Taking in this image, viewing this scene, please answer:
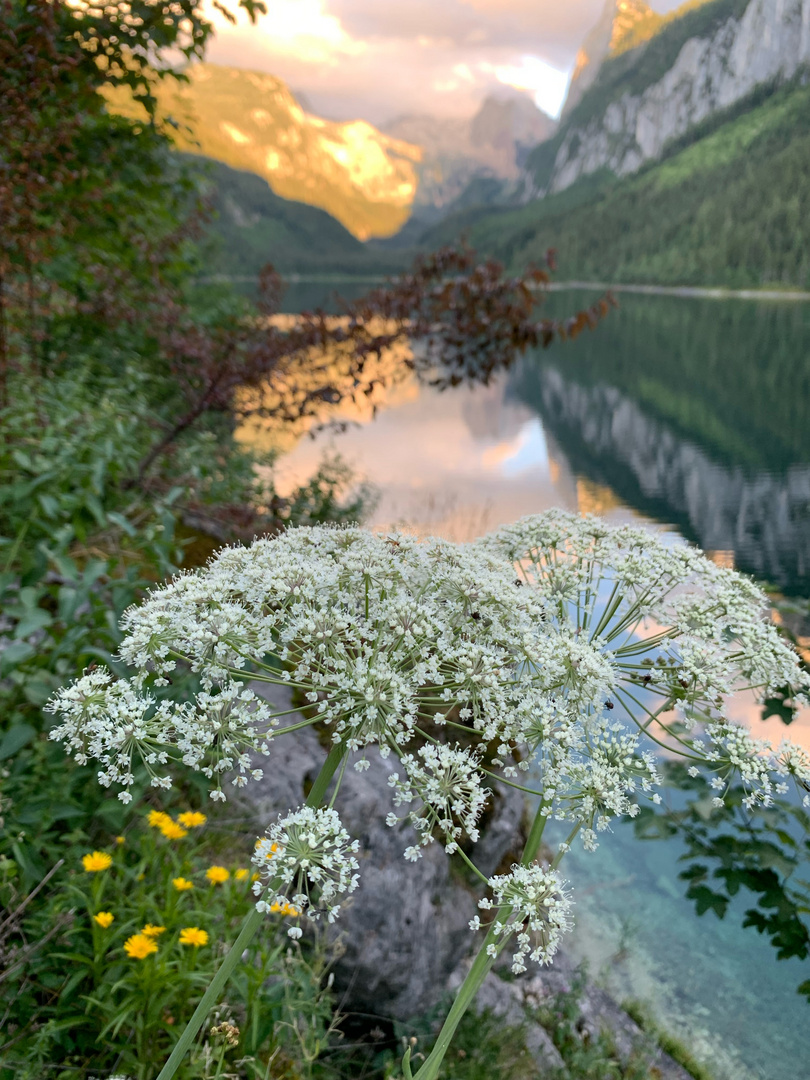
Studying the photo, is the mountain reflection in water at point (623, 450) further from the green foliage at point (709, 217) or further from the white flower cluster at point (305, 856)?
the green foliage at point (709, 217)

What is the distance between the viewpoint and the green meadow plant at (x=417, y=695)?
1.33 m

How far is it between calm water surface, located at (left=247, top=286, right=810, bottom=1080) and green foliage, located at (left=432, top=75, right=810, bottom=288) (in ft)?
137

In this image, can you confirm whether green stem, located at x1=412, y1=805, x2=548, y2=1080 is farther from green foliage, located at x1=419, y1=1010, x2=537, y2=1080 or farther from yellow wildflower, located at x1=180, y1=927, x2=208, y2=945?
green foliage, located at x1=419, y1=1010, x2=537, y2=1080

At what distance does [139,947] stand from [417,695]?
1.99 meters

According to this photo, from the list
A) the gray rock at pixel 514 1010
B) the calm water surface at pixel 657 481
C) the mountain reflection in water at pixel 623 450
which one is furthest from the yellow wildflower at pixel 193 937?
the mountain reflection in water at pixel 623 450

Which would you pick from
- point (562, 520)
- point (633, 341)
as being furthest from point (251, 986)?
point (633, 341)

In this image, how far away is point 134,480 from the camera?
238 inches

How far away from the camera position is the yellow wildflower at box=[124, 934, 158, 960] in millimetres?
2639

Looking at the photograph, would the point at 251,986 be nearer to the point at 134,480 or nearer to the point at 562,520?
the point at 562,520

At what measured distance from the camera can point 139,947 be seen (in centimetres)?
267

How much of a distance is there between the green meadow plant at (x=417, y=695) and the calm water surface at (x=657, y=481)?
0.87 metres

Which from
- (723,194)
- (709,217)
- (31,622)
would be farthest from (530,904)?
(723,194)

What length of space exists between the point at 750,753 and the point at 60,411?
5699 millimetres

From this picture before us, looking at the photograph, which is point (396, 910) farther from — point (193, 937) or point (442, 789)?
point (442, 789)
